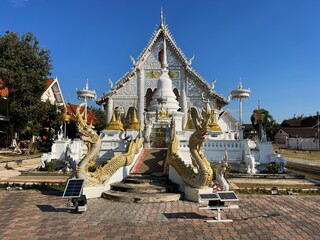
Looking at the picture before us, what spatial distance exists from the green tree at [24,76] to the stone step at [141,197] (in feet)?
66.9

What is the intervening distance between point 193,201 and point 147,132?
900cm

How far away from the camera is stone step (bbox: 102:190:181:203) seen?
8.19 metres

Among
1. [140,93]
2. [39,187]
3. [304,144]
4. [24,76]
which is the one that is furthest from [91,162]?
[304,144]

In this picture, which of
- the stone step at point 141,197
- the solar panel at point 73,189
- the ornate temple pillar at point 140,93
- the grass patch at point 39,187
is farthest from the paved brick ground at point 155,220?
the ornate temple pillar at point 140,93

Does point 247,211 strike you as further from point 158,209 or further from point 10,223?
point 10,223

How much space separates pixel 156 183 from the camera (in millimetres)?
9609

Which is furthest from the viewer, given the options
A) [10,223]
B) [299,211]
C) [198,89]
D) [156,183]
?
[198,89]

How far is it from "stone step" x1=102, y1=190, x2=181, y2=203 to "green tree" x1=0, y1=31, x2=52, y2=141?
20400mm

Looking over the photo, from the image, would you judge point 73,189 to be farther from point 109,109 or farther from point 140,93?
point 140,93

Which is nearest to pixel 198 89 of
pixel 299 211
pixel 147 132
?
pixel 147 132

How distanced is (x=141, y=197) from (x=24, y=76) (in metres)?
22.0

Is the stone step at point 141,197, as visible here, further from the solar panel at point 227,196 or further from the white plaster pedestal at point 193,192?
the solar panel at point 227,196

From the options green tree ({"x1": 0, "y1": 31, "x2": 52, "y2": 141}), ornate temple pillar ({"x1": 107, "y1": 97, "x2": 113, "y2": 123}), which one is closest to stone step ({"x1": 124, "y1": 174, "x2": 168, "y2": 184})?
green tree ({"x1": 0, "y1": 31, "x2": 52, "y2": 141})

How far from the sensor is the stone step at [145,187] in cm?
888
